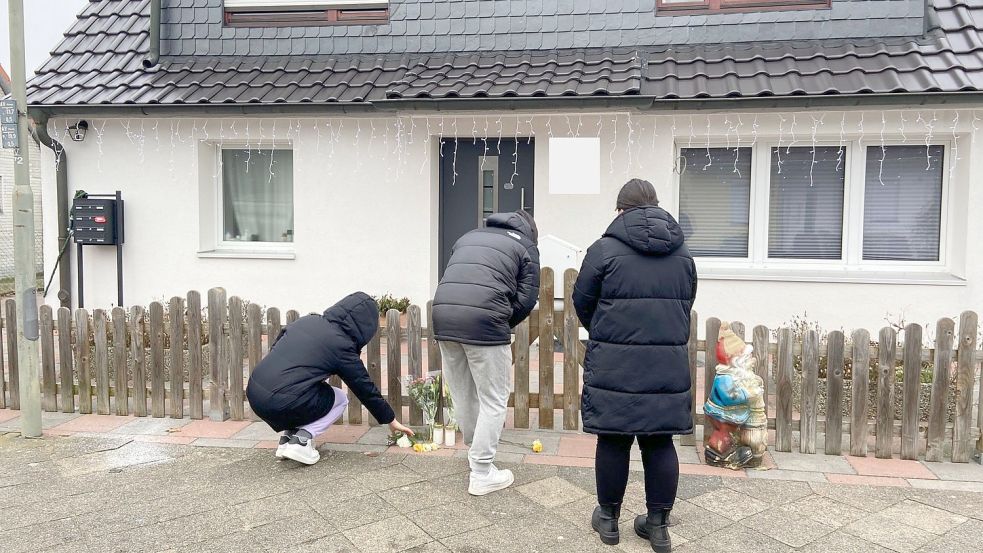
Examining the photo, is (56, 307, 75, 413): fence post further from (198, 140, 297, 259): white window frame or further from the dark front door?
the dark front door

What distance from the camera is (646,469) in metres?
3.67

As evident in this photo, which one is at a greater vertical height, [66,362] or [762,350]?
[762,350]

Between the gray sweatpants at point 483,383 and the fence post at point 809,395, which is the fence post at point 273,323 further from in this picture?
the fence post at point 809,395

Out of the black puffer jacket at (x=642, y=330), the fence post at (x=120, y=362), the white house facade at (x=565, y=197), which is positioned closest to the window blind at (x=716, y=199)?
the white house facade at (x=565, y=197)

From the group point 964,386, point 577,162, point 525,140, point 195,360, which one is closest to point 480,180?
point 525,140

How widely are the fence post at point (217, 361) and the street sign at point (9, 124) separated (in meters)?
1.65

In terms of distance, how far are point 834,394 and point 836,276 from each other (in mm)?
3200

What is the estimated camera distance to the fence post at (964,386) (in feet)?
15.3

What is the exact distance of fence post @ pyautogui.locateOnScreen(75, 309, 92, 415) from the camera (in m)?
5.82

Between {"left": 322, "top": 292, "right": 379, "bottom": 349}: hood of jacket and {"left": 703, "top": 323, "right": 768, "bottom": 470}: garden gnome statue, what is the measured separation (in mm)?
2208

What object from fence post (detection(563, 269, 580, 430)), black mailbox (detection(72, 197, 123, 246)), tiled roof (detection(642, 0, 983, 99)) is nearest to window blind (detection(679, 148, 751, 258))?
tiled roof (detection(642, 0, 983, 99))

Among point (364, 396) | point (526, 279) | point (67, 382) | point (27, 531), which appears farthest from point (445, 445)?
point (67, 382)

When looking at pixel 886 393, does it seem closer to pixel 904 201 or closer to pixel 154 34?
pixel 904 201

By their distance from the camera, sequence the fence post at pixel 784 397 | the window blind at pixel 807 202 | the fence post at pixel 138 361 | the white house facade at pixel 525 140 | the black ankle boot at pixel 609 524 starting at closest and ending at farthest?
the black ankle boot at pixel 609 524
the fence post at pixel 784 397
the fence post at pixel 138 361
the white house facade at pixel 525 140
the window blind at pixel 807 202
